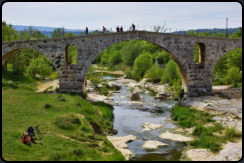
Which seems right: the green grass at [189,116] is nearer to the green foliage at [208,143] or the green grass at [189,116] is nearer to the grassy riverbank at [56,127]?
the green foliage at [208,143]

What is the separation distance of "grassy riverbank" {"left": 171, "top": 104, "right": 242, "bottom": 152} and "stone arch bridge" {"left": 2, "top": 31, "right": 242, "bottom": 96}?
5.69 m

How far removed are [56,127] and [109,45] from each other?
47.6ft

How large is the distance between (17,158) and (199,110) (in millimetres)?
19815

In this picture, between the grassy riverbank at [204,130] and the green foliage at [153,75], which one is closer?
the grassy riverbank at [204,130]

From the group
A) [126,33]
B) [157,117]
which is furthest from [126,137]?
[126,33]

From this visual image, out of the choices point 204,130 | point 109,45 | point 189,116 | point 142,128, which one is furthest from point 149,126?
point 109,45

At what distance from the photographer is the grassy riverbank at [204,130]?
19.2 meters

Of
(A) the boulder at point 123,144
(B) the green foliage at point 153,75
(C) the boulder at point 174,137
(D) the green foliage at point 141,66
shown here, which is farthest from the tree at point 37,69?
(C) the boulder at point 174,137

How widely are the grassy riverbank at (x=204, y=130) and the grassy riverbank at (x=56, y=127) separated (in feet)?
22.7

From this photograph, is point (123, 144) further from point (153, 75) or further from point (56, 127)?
point (153, 75)

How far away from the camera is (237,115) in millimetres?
24188

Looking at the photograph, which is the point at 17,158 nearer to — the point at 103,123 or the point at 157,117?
the point at 103,123

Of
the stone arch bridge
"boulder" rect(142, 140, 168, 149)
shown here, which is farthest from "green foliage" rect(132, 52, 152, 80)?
"boulder" rect(142, 140, 168, 149)

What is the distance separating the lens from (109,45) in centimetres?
3041
